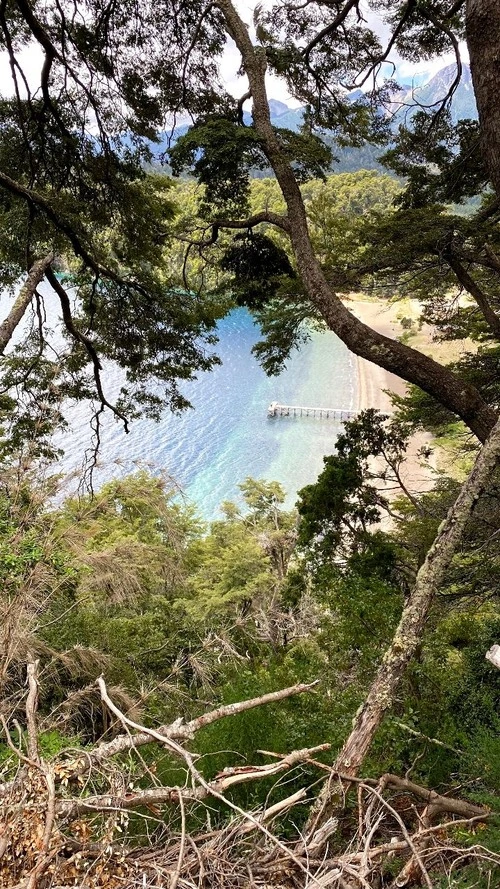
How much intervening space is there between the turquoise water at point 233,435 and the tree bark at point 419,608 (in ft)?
42.4

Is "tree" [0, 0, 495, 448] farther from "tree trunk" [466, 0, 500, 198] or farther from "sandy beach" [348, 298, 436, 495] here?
"sandy beach" [348, 298, 436, 495]

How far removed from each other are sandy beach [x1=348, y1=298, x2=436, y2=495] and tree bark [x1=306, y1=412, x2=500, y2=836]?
1453 cm

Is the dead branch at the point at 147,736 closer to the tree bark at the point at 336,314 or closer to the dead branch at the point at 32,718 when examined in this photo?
the dead branch at the point at 32,718

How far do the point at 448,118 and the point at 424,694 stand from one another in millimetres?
6368

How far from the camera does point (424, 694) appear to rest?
5.72 meters

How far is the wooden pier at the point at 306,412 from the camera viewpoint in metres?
26.9

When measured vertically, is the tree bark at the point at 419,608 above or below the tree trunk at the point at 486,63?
below

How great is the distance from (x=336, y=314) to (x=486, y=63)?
1.63m

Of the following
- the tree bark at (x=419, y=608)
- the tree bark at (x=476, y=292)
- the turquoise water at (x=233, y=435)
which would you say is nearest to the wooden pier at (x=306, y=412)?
the turquoise water at (x=233, y=435)

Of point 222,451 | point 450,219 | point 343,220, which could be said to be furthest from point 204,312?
point 222,451

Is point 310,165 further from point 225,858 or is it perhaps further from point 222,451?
point 222,451

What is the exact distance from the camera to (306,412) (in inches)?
1087

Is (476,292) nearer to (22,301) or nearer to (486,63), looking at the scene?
(486,63)

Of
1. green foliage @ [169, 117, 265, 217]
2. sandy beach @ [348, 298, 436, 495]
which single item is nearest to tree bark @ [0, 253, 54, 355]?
green foliage @ [169, 117, 265, 217]
